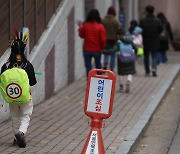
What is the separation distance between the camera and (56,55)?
48.8 feet

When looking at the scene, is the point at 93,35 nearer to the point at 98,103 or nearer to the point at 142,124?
the point at 142,124

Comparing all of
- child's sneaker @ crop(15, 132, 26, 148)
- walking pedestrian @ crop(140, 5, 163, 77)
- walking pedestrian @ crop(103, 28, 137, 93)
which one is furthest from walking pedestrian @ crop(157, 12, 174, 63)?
child's sneaker @ crop(15, 132, 26, 148)

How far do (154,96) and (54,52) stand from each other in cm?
235

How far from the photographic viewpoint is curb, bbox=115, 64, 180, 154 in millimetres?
9422

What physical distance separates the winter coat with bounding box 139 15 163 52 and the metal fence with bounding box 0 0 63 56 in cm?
387

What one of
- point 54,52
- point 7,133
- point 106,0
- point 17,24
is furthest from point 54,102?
point 106,0

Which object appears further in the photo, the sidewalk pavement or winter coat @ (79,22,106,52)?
winter coat @ (79,22,106,52)

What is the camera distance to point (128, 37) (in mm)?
15617

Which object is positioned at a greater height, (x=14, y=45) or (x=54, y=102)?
(x=14, y=45)

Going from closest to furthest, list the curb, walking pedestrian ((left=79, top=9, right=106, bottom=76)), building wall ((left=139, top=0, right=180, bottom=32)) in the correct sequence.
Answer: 1. the curb
2. walking pedestrian ((left=79, top=9, right=106, bottom=76))
3. building wall ((left=139, top=0, right=180, bottom=32))

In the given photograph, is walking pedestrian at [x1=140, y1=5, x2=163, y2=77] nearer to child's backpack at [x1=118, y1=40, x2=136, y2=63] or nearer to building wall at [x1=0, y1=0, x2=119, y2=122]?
building wall at [x1=0, y1=0, x2=119, y2=122]

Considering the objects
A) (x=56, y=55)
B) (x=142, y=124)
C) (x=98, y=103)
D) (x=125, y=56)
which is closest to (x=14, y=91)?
(x=98, y=103)

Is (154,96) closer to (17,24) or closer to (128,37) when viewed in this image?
(128,37)

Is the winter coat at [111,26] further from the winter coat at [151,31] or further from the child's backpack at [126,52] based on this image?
the child's backpack at [126,52]
